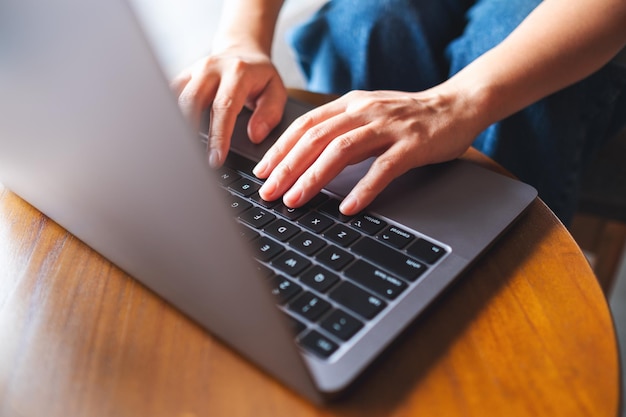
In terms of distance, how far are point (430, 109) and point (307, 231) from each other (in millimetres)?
192

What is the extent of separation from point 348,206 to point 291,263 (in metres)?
0.08

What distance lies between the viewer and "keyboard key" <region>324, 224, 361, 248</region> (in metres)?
0.42

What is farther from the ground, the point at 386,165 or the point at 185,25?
the point at 386,165

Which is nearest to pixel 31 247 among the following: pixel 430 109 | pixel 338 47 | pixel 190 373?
pixel 190 373

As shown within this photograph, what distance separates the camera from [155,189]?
272mm

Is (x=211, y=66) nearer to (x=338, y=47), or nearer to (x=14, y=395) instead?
(x=338, y=47)

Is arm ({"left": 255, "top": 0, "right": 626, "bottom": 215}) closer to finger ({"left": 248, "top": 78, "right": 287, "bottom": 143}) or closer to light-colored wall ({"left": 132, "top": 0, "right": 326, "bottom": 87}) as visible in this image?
finger ({"left": 248, "top": 78, "right": 287, "bottom": 143})

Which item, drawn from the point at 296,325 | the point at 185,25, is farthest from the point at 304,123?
the point at 185,25

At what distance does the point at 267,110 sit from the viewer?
60cm

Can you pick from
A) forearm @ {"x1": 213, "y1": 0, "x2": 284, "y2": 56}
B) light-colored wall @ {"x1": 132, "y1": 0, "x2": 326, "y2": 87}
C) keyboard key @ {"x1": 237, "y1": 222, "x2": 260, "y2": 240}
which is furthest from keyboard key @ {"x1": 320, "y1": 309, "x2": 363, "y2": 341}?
light-colored wall @ {"x1": 132, "y1": 0, "x2": 326, "y2": 87}

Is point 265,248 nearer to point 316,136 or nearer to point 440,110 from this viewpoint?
point 316,136

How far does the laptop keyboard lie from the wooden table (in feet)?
0.10

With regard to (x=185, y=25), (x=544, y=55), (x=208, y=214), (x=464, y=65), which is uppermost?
(x=208, y=214)

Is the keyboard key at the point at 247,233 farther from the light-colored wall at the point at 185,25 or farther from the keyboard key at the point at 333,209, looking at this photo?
the light-colored wall at the point at 185,25
